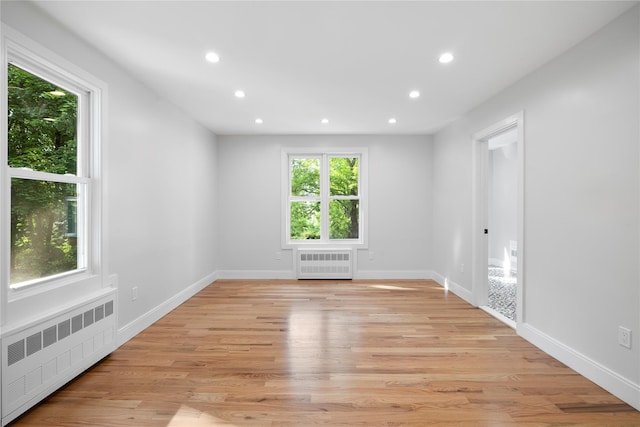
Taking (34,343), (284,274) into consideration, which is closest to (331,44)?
(34,343)

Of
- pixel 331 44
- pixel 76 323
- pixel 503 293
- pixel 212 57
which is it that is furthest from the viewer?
pixel 503 293

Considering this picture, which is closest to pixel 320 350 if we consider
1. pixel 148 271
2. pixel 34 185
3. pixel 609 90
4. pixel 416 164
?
pixel 148 271

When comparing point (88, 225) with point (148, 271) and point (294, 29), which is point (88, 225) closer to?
point (148, 271)

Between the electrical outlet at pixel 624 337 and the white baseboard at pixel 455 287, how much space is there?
202 centimetres

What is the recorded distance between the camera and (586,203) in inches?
96.0

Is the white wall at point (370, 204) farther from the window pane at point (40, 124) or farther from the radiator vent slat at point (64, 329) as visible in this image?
the radiator vent slat at point (64, 329)

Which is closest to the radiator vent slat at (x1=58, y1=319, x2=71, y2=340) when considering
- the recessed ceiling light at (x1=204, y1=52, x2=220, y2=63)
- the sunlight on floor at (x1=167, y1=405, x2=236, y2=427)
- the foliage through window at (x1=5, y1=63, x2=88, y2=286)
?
the foliage through window at (x1=5, y1=63, x2=88, y2=286)

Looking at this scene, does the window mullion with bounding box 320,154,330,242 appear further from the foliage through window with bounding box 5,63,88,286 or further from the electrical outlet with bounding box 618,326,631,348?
the electrical outlet with bounding box 618,326,631,348

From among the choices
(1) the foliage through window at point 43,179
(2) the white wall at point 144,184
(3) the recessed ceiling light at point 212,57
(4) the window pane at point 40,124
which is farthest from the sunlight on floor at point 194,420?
(3) the recessed ceiling light at point 212,57

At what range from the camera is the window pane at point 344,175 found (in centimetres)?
588

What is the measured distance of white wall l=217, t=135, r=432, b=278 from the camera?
572cm

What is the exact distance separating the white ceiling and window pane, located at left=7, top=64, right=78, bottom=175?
1.58 ft

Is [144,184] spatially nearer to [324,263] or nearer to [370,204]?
[324,263]

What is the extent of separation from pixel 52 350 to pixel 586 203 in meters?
3.76
